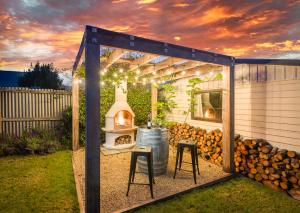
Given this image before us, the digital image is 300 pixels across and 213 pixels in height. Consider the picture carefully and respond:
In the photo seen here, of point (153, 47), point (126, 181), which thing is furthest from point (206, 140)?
point (153, 47)

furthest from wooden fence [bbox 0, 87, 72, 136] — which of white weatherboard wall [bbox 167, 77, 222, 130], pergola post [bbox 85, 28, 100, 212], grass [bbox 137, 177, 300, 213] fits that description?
grass [bbox 137, 177, 300, 213]

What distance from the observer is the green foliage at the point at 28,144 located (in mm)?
6645

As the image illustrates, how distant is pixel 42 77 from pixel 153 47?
17179mm

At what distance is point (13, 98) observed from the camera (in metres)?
7.31

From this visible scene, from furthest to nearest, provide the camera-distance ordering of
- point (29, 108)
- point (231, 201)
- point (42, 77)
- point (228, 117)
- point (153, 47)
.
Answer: point (42, 77) → point (29, 108) → point (228, 117) → point (231, 201) → point (153, 47)

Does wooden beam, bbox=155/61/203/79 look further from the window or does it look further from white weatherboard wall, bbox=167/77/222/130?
the window

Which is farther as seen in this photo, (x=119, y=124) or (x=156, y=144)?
(x=119, y=124)

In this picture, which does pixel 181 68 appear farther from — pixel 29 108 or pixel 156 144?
pixel 29 108

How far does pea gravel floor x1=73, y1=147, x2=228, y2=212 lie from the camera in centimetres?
353

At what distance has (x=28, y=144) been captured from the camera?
673cm

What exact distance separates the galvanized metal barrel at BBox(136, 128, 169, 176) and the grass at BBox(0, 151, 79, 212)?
5.83 feet

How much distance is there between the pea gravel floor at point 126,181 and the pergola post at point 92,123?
0.55 metres

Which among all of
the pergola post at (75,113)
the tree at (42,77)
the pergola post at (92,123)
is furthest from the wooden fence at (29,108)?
the tree at (42,77)

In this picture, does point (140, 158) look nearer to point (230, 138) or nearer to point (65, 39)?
point (230, 138)
